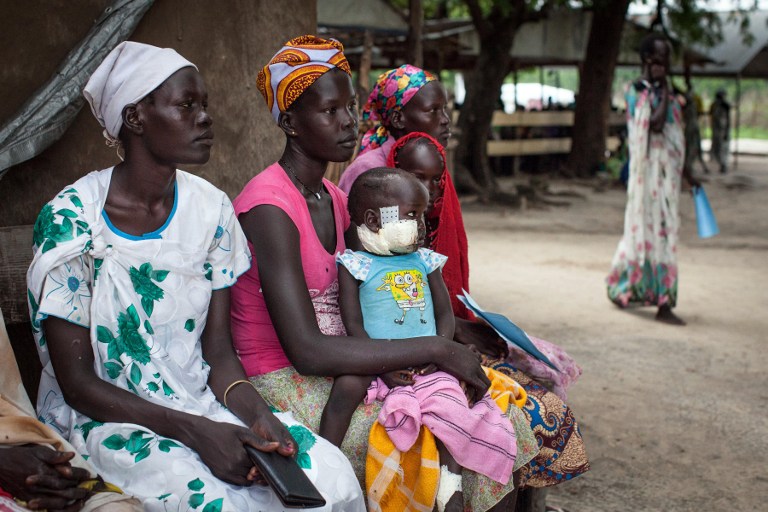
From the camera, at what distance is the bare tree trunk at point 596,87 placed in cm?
1625

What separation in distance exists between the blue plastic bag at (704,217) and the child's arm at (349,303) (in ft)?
15.3

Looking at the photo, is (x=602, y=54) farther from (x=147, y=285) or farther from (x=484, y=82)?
(x=147, y=285)

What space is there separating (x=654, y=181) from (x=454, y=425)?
4.92m

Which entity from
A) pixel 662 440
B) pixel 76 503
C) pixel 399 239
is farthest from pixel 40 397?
pixel 662 440

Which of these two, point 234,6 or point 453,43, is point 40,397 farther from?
point 453,43

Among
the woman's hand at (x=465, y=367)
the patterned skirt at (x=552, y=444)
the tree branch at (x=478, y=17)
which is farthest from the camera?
the tree branch at (x=478, y=17)

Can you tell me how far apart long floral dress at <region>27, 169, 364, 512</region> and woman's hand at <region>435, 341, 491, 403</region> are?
0.43m

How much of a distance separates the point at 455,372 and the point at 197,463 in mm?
799

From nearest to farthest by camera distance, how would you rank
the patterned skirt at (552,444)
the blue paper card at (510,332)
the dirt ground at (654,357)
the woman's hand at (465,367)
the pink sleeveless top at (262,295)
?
the woman's hand at (465,367), the pink sleeveless top at (262,295), the patterned skirt at (552,444), the blue paper card at (510,332), the dirt ground at (654,357)

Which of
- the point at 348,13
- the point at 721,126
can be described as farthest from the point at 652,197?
the point at 721,126

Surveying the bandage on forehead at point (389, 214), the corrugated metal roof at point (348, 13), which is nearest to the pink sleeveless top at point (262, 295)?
the bandage on forehead at point (389, 214)

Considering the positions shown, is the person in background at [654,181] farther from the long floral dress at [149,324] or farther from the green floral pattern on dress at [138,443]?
the green floral pattern on dress at [138,443]

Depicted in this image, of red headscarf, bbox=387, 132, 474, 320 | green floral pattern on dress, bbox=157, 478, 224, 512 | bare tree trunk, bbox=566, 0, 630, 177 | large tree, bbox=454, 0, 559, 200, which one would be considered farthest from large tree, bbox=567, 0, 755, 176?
green floral pattern on dress, bbox=157, 478, 224, 512

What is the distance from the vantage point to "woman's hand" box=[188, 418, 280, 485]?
2.13m
